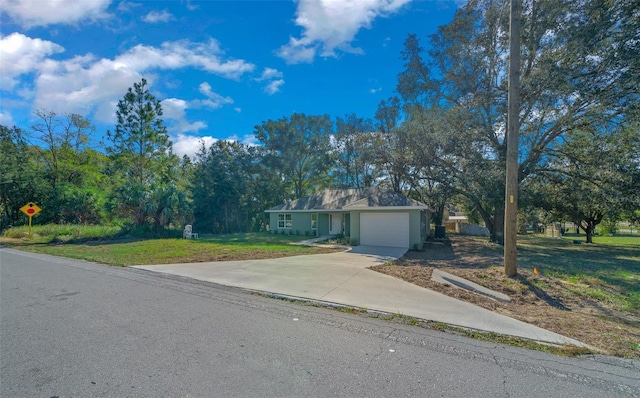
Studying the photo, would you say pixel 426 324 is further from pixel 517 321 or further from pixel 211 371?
pixel 211 371

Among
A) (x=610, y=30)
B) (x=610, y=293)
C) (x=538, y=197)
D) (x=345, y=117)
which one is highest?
(x=345, y=117)

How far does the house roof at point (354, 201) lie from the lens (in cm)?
1635

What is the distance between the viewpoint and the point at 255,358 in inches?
138

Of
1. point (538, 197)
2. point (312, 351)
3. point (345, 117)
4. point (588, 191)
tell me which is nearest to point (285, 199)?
point (345, 117)

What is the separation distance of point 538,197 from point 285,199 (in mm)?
23006

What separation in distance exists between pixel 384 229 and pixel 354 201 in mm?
4802

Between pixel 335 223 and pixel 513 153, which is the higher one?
pixel 513 153

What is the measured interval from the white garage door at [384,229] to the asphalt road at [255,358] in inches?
445

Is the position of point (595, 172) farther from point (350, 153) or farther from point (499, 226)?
point (350, 153)

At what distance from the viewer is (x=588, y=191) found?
15.1 m

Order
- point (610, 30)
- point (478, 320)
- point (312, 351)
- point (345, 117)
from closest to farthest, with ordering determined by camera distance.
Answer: point (312, 351)
point (478, 320)
point (610, 30)
point (345, 117)

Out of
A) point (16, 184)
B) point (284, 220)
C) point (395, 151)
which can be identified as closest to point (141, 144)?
point (16, 184)

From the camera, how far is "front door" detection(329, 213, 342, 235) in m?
22.7

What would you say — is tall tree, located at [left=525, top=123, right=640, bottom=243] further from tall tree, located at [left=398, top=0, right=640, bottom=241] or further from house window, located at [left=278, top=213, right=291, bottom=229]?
house window, located at [left=278, top=213, right=291, bottom=229]
